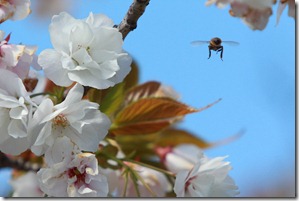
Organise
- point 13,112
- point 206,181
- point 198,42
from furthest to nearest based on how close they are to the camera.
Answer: point 198,42 → point 206,181 → point 13,112

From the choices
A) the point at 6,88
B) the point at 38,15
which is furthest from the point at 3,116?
the point at 38,15

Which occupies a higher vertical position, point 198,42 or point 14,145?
point 198,42

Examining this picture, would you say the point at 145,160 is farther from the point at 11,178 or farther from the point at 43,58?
the point at 43,58

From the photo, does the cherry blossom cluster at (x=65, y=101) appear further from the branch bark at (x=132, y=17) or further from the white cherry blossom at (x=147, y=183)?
the white cherry blossom at (x=147, y=183)

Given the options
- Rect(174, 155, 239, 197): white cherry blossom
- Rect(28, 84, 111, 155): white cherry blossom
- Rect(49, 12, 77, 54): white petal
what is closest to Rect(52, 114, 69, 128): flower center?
Rect(28, 84, 111, 155): white cherry blossom

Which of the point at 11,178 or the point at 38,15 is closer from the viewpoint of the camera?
the point at 11,178

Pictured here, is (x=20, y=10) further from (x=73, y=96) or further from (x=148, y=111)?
(x=148, y=111)

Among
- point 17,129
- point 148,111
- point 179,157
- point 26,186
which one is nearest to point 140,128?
point 148,111
